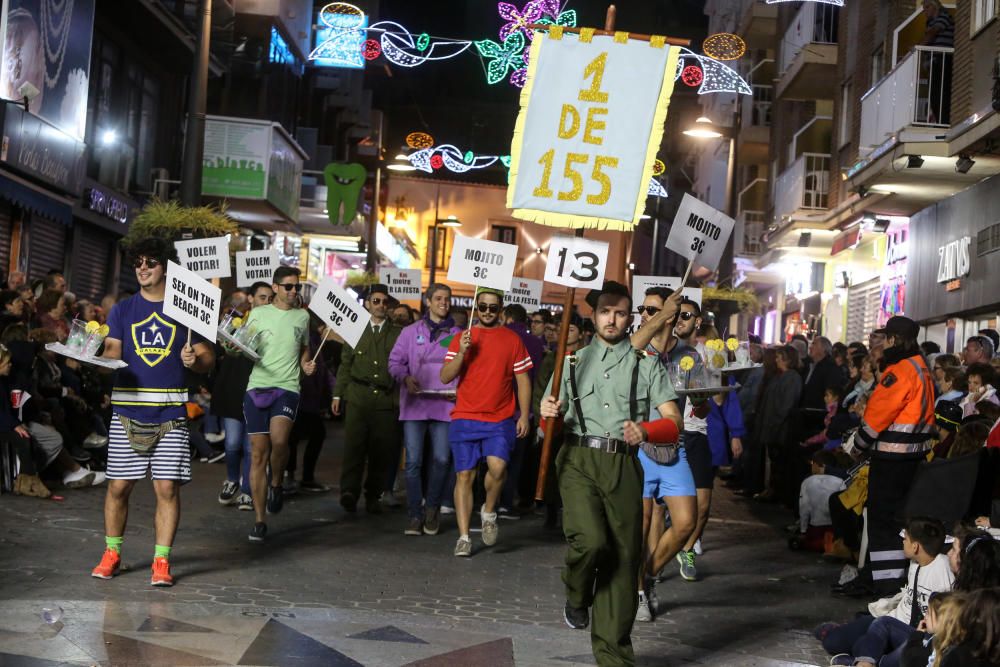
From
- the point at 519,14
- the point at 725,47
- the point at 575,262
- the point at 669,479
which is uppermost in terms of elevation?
the point at 519,14

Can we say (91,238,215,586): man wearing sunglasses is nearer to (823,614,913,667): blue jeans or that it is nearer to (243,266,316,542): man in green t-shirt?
(243,266,316,542): man in green t-shirt

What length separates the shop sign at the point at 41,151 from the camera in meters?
18.8

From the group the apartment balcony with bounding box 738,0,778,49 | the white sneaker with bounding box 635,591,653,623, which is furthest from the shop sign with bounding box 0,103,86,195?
the apartment balcony with bounding box 738,0,778,49

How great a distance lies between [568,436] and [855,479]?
17.0 feet

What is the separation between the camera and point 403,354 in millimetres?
12773

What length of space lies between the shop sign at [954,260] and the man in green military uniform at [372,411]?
340 inches

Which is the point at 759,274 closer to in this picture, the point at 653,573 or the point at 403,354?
the point at 403,354

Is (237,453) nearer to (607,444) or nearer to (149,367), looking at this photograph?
(149,367)

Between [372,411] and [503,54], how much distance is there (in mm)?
9883

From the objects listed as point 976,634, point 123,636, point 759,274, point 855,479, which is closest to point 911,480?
point 855,479

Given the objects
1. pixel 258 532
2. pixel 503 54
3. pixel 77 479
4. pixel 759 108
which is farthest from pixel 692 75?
pixel 759 108

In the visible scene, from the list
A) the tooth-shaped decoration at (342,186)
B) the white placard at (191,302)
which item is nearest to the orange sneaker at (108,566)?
the white placard at (191,302)

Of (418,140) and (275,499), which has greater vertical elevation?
(418,140)

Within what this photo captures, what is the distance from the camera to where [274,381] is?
37.6ft
